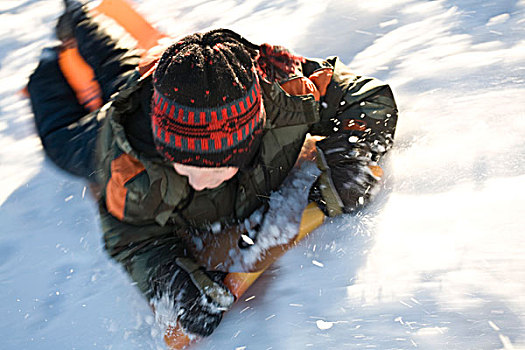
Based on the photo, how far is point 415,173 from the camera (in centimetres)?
145

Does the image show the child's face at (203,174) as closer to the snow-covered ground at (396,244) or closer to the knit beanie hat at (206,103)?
the knit beanie hat at (206,103)

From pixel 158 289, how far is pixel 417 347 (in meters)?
0.67

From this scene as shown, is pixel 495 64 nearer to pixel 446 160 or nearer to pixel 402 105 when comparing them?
pixel 402 105

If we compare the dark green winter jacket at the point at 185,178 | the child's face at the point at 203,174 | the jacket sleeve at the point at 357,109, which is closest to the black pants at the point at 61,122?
the dark green winter jacket at the point at 185,178

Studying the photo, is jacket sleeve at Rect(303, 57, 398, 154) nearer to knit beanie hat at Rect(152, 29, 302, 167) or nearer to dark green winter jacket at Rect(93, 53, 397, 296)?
dark green winter jacket at Rect(93, 53, 397, 296)

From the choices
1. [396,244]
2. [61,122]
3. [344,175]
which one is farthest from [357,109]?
[61,122]

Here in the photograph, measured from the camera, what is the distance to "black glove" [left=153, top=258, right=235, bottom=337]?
1.22 meters

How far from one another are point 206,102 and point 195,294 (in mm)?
525

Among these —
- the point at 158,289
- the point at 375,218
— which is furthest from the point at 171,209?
the point at 375,218

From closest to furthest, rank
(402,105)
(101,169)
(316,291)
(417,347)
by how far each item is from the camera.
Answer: (417,347), (316,291), (101,169), (402,105)

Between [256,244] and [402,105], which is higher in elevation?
[402,105]

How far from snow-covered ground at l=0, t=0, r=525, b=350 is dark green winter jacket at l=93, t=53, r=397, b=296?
14cm

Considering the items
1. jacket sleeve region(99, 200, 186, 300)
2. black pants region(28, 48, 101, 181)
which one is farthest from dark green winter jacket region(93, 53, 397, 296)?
black pants region(28, 48, 101, 181)

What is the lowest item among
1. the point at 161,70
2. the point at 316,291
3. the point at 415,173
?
the point at 316,291
